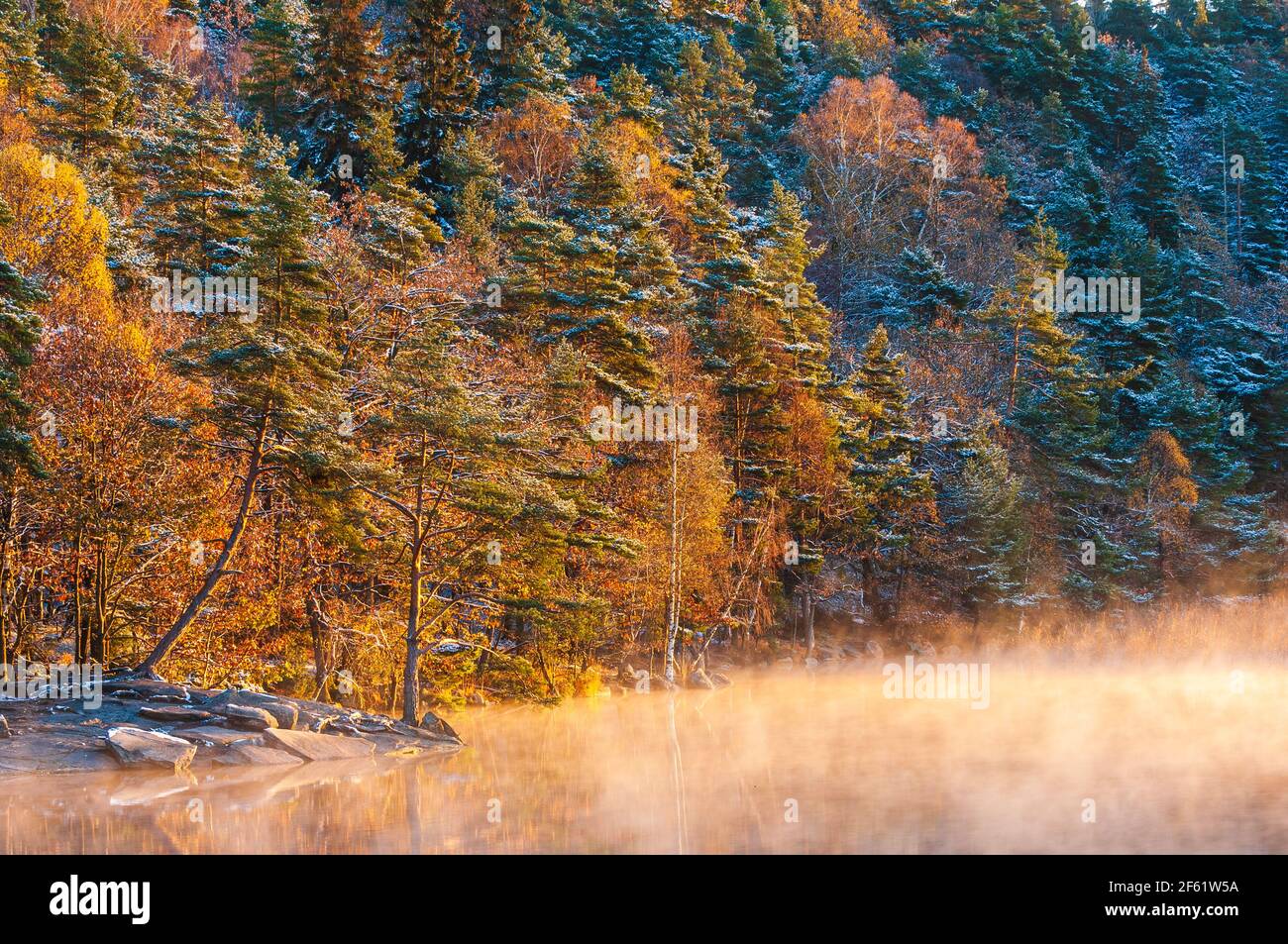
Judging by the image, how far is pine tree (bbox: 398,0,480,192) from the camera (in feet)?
214

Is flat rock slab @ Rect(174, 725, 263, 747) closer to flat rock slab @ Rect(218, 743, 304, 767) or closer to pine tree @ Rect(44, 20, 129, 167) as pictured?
flat rock slab @ Rect(218, 743, 304, 767)

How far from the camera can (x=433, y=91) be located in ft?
216

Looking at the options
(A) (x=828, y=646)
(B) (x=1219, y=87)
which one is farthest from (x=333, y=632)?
(B) (x=1219, y=87)

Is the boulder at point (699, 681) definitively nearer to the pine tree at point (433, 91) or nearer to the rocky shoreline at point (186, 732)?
the rocky shoreline at point (186, 732)

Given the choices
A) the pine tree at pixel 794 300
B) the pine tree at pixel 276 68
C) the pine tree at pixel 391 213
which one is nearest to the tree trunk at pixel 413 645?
the pine tree at pixel 391 213

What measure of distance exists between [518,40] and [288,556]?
53669 millimetres

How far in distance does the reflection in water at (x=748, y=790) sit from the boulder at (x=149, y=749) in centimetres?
54

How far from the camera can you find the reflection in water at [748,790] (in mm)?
17047

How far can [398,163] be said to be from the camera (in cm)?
5594

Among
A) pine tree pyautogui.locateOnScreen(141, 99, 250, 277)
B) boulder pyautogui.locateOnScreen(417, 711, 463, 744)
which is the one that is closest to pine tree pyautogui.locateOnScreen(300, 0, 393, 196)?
pine tree pyautogui.locateOnScreen(141, 99, 250, 277)

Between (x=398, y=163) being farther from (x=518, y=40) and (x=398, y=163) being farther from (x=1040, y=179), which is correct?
(x=1040, y=179)

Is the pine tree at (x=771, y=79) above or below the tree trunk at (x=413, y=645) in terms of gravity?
above

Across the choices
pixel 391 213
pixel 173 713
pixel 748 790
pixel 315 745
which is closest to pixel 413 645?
pixel 315 745

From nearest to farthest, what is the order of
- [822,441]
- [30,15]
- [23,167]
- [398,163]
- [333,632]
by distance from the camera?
[333,632] < [23,167] < [822,441] < [398,163] < [30,15]
